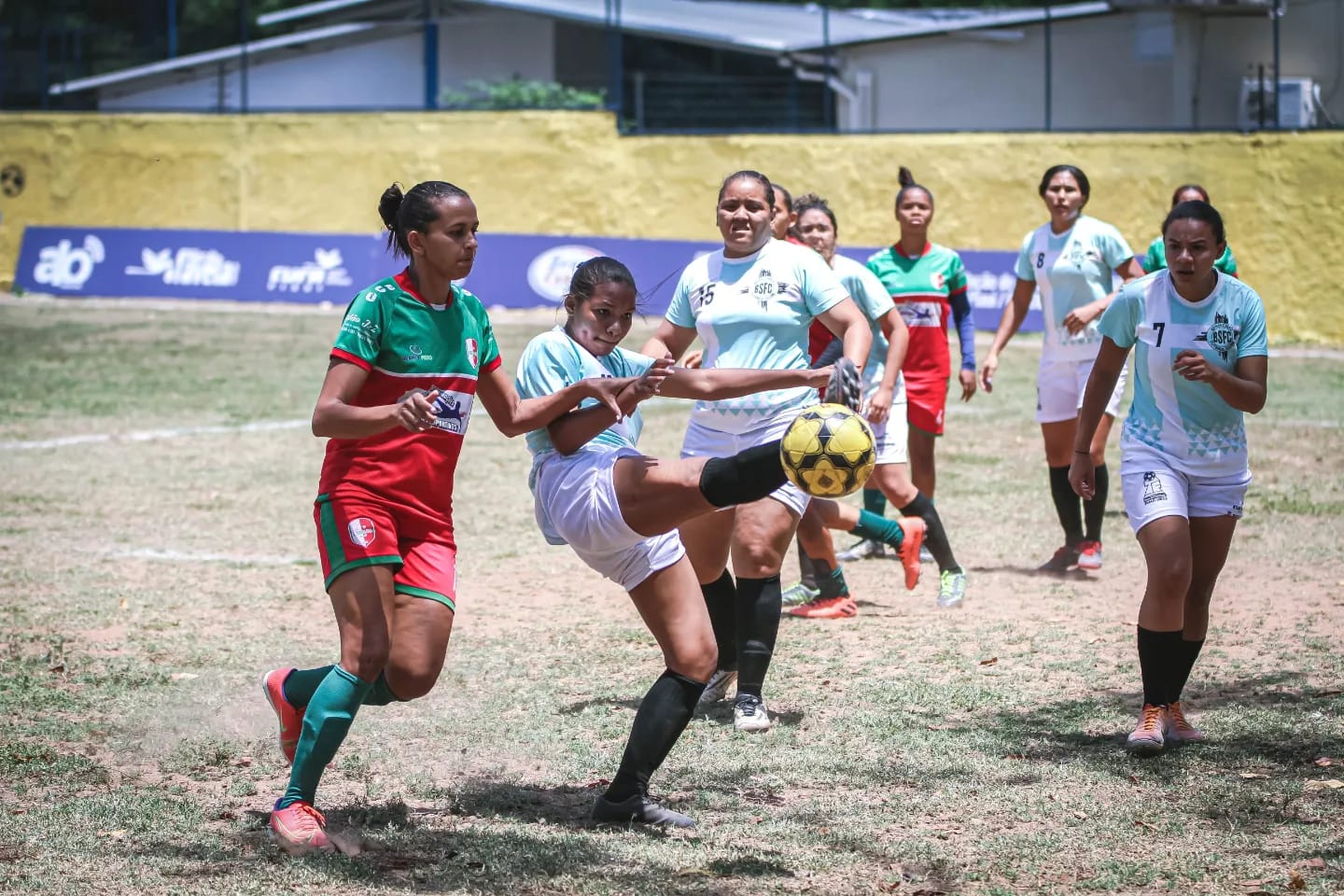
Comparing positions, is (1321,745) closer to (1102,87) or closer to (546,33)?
(1102,87)

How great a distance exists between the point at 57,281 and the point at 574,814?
25.2 meters

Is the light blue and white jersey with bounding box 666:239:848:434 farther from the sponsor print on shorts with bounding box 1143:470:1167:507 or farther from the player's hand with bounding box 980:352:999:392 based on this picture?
the player's hand with bounding box 980:352:999:392

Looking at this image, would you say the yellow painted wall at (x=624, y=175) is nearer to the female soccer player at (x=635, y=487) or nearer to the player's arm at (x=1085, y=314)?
the player's arm at (x=1085, y=314)

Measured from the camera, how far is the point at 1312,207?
22.7 metres

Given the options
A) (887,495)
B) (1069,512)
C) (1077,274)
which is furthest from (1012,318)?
(887,495)

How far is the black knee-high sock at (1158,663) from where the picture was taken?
614 cm

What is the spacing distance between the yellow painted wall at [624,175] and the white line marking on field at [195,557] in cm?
1704

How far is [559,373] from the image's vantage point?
17.6 ft

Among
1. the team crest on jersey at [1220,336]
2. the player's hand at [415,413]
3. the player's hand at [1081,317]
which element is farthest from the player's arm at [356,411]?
the player's hand at [1081,317]

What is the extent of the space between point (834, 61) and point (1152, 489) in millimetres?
25685

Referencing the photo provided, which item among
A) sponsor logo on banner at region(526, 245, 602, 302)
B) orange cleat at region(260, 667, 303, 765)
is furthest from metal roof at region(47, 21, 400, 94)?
orange cleat at region(260, 667, 303, 765)

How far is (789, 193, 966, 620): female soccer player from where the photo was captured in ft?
26.6

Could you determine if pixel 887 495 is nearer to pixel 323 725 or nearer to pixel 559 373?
pixel 559 373

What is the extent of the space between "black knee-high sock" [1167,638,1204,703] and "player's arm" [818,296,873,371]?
169cm
